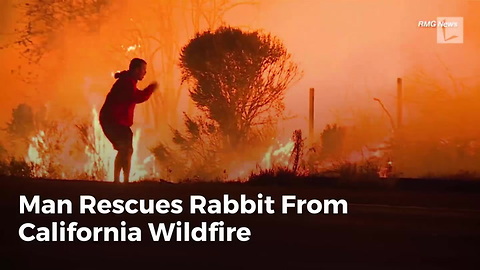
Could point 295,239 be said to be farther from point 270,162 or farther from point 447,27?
point 447,27

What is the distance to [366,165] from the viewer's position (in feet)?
48.3

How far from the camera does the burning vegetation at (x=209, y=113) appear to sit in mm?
15594

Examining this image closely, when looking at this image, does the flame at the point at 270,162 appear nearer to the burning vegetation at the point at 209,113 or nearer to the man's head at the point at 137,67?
the burning vegetation at the point at 209,113

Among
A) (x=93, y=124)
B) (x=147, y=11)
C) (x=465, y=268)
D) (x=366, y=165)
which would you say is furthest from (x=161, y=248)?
(x=147, y=11)

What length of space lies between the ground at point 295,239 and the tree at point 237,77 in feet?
12.7

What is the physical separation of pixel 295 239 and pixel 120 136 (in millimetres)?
7097

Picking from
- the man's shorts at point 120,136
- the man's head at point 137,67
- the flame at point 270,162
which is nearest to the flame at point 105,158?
the man's shorts at point 120,136

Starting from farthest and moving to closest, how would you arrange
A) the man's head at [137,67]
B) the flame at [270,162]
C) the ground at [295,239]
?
the flame at [270,162] < the man's head at [137,67] < the ground at [295,239]

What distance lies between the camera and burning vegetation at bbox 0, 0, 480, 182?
1559 centimetres

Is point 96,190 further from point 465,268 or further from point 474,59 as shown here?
point 474,59

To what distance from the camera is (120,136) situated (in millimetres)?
14688

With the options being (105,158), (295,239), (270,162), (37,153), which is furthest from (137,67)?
(295,239)

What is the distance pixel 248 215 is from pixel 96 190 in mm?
3255

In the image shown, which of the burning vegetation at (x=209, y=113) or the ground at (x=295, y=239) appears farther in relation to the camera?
the burning vegetation at (x=209, y=113)
